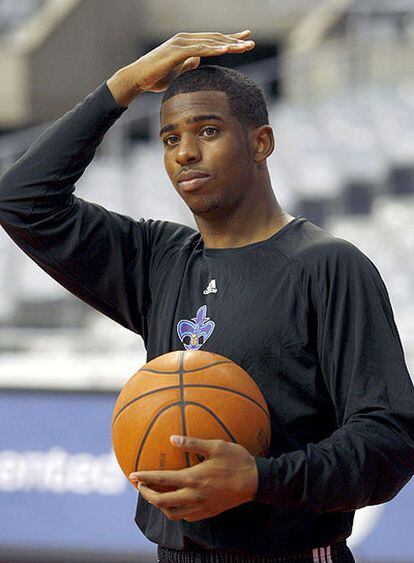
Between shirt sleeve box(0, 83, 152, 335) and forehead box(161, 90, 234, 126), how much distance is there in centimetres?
21

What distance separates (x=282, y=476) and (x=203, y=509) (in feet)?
0.61

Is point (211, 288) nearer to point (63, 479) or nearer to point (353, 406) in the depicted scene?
point (353, 406)

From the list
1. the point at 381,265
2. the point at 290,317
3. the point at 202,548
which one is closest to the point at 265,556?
Answer: the point at 202,548

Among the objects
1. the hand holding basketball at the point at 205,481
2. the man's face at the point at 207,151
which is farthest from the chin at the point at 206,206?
the hand holding basketball at the point at 205,481

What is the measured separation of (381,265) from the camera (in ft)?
30.8

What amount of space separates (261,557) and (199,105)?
1.04m

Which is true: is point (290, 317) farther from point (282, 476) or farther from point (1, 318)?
point (1, 318)

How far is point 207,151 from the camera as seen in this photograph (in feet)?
9.02

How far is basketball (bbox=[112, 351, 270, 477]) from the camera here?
2.48m

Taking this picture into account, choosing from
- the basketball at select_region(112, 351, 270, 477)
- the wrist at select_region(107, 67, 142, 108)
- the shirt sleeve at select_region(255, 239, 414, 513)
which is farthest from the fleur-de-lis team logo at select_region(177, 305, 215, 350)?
the wrist at select_region(107, 67, 142, 108)

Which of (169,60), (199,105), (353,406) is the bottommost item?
(353,406)

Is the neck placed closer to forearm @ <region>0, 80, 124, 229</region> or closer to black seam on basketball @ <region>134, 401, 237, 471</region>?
forearm @ <region>0, 80, 124, 229</region>

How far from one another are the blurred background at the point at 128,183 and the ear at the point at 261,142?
3.39 metres

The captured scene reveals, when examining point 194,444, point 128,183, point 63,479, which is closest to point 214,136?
point 194,444
